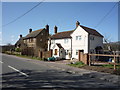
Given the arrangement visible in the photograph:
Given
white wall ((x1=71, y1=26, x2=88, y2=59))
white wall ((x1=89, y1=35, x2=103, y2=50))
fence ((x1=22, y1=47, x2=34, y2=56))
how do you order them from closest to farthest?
white wall ((x1=71, y1=26, x2=88, y2=59)) → white wall ((x1=89, y1=35, x2=103, y2=50)) → fence ((x1=22, y1=47, x2=34, y2=56))

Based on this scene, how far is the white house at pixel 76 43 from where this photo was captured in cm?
3000

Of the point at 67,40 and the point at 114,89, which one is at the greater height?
the point at 67,40

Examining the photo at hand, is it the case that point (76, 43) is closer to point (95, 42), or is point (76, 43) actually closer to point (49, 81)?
point (95, 42)

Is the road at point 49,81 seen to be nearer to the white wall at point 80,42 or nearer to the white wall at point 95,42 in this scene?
the white wall at point 80,42

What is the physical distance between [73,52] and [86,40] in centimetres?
438

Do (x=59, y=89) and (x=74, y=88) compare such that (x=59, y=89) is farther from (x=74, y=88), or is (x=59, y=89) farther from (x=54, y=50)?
(x=54, y=50)

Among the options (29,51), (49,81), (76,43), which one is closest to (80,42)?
(76,43)

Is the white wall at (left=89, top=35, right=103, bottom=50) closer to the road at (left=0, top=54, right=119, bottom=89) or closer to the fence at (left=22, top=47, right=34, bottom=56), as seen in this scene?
the fence at (left=22, top=47, right=34, bottom=56)

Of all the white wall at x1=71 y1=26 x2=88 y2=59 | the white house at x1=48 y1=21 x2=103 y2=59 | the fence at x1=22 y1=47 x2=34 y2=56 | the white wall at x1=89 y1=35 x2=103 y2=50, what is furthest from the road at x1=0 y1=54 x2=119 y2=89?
the fence at x1=22 y1=47 x2=34 y2=56

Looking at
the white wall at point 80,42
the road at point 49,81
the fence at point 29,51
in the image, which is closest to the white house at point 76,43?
the white wall at point 80,42

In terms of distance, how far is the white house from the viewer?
98.4 feet

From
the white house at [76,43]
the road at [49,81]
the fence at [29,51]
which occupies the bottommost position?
the road at [49,81]

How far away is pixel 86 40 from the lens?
2967 cm

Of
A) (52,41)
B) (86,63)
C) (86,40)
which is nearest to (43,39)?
(52,41)
